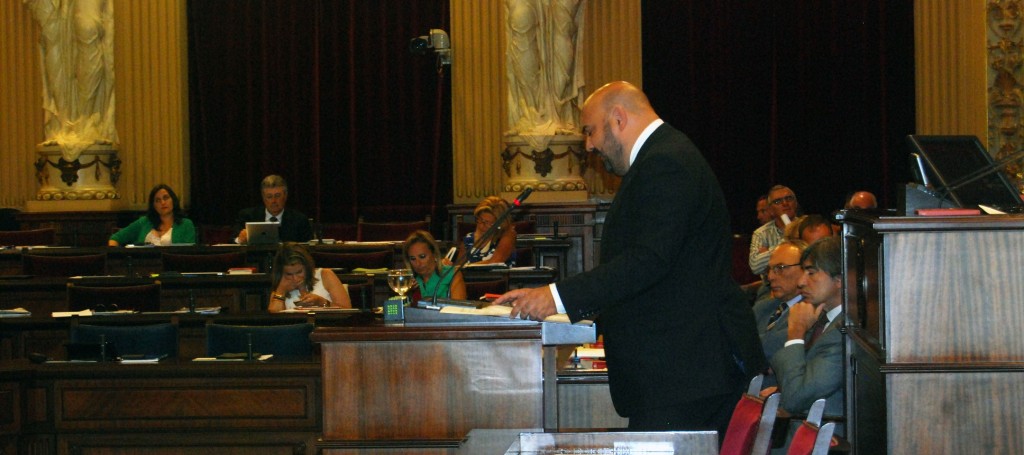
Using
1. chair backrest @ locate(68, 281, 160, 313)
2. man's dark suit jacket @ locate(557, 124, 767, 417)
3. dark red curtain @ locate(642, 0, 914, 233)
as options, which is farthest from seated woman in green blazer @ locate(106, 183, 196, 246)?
man's dark suit jacket @ locate(557, 124, 767, 417)

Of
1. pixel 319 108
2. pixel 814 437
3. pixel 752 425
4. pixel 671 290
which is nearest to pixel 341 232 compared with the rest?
pixel 319 108

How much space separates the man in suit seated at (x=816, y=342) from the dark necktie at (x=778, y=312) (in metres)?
0.85

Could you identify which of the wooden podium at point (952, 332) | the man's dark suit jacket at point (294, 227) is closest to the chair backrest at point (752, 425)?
the wooden podium at point (952, 332)

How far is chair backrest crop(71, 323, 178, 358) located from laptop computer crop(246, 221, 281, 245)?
11.9 ft

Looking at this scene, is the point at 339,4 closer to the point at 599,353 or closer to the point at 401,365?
the point at 599,353

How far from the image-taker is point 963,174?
3.52m

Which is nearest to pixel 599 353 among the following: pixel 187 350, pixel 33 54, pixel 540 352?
pixel 540 352

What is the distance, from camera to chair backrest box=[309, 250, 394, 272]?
8633 mm

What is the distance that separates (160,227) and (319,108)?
369 centimetres

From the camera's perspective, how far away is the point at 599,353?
4906 mm

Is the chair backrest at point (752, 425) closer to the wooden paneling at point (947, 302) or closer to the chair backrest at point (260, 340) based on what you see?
the wooden paneling at point (947, 302)

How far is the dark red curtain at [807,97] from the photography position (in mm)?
12633

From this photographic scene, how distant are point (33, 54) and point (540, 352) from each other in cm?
1131

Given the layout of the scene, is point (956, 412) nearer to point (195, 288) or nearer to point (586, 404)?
point (586, 404)
